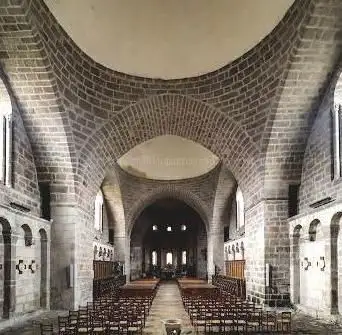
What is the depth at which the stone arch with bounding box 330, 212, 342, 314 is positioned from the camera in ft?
45.4

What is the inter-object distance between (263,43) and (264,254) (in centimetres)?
690

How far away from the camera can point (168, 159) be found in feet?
92.3

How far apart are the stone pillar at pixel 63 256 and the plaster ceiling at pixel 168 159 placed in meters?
8.11

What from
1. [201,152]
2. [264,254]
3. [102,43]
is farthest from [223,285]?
[102,43]

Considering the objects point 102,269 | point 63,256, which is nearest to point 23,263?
point 63,256

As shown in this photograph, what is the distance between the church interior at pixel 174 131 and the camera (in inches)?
521

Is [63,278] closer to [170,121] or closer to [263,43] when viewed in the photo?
[170,121]

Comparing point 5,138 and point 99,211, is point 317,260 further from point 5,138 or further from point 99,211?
point 99,211

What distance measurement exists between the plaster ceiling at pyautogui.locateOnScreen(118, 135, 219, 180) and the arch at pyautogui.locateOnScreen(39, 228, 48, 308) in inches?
350

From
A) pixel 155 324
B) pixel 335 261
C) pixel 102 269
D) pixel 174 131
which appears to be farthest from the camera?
pixel 102 269

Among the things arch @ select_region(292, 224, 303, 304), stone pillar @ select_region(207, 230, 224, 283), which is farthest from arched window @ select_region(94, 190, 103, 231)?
arch @ select_region(292, 224, 303, 304)

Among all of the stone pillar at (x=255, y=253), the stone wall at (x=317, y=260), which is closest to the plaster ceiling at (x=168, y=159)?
the stone pillar at (x=255, y=253)

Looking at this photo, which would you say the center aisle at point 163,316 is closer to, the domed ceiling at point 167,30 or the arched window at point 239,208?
the arched window at point 239,208

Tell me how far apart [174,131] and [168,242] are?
2995 centimetres
